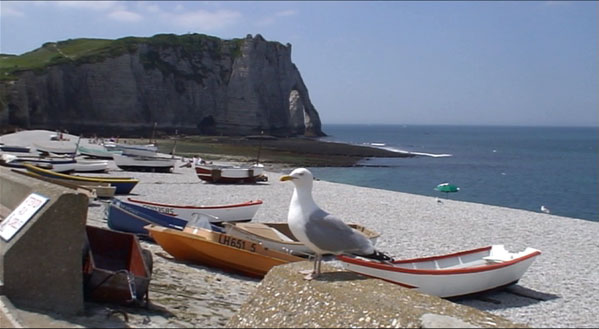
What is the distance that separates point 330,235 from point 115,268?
10.1 feet

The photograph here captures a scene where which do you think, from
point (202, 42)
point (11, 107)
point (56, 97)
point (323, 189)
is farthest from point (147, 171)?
point (202, 42)

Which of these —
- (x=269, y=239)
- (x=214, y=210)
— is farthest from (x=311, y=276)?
(x=214, y=210)

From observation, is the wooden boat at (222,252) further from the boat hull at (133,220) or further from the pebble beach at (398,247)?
the boat hull at (133,220)

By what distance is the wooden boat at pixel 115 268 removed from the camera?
22.6 feet

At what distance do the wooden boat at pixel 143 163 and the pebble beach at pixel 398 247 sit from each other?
0.67 meters

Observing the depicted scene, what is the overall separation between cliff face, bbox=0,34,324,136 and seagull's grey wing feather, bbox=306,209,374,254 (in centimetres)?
7213

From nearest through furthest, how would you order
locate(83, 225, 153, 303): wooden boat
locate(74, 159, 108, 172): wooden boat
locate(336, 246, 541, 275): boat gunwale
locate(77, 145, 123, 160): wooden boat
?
locate(83, 225, 153, 303): wooden boat, locate(336, 246, 541, 275): boat gunwale, locate(74, 159, 108, 172): wooden boat, locate(77, 145, 123, 160): wooden boat

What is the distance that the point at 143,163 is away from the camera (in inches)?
1384

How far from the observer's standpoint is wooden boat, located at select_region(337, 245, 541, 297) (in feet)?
33.1

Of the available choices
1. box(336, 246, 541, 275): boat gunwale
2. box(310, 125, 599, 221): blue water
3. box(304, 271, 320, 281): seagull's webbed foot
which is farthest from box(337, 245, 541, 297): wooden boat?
box(310, 125, 599, 221): blue water

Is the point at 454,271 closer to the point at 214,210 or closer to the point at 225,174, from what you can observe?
the point at 214,210

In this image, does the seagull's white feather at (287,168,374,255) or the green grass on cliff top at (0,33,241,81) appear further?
the green grass on cliff top at (0,33,241,81)

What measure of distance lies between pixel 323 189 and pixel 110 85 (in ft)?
205

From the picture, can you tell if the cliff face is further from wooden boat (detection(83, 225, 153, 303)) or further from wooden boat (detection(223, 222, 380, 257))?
wooden boat (detection(83, 225, 153, 303))
